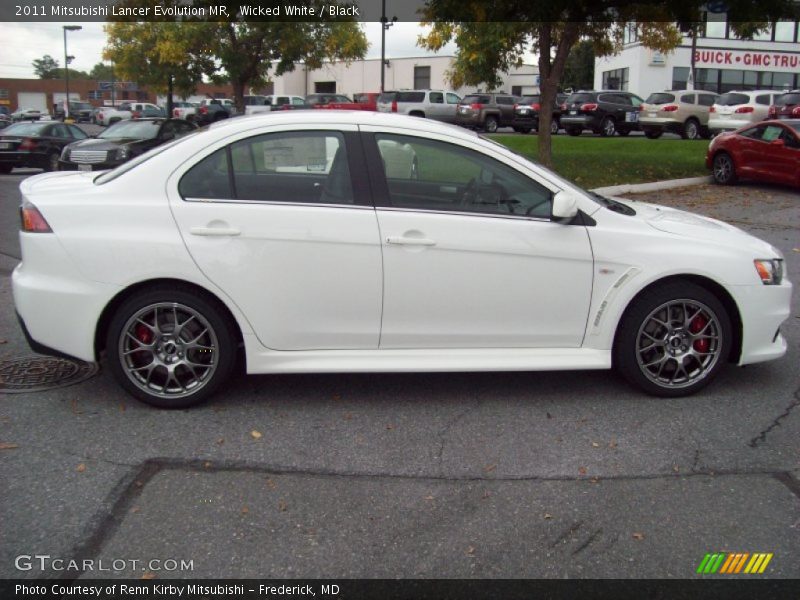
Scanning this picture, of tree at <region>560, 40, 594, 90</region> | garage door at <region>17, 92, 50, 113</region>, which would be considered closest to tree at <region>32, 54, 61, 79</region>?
garage door at <region>17, 92, 50, 113</region>

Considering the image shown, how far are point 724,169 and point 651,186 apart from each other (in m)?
2.06

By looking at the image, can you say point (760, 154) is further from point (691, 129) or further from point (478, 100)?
point (478, 100)

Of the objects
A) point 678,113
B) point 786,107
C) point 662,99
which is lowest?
point 678,113

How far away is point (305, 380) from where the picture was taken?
5254 mm

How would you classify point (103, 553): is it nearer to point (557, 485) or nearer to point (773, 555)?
point (557, 485)

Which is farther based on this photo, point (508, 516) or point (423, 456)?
point (423, 456)

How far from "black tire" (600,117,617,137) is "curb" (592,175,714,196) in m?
14.5

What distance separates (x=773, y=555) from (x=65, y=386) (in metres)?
4.08

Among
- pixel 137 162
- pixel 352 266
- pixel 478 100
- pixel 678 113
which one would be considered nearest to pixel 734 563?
pixel 352 266

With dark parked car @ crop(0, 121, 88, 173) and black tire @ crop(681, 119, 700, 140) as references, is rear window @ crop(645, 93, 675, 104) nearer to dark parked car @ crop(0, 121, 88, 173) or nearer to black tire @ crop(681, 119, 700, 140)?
black tire @ crop(681, 119, 700, 140)

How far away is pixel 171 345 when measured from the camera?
15.1 ft

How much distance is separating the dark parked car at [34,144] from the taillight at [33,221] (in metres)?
16.9

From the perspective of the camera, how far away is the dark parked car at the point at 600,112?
30328 mm
